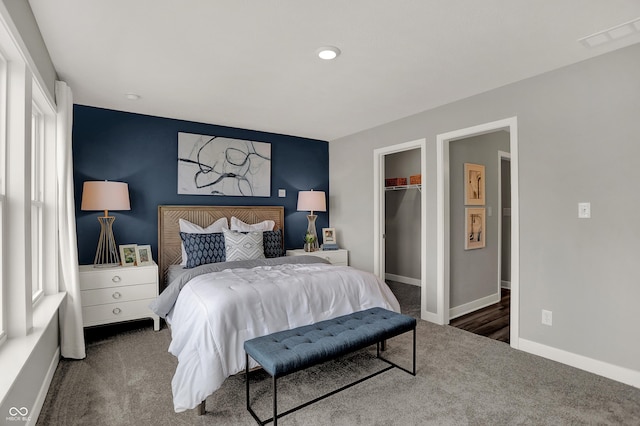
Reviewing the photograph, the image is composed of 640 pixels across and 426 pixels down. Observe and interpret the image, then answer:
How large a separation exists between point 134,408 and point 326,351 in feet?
4.10

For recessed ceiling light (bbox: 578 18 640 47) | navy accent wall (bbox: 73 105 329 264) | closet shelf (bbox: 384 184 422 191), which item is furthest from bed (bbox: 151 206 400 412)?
closet shelf (bbox: 384 184 422 191)

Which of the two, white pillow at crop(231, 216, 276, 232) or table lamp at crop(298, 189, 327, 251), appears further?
table lamp at crop(298, 189, 327, 251)

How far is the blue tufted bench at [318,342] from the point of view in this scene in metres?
1.87

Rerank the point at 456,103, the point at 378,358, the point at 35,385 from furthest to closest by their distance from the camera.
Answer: the point at 456,103 < the point at 378,358 < the point at 35,385

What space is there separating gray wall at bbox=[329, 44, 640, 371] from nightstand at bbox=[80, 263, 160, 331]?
3549mm

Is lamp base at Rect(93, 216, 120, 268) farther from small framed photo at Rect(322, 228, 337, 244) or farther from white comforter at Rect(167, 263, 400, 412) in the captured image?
small framed photo at Rect(322, 228, 337, 244)

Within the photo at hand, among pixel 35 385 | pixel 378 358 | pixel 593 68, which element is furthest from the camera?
pixel 378 358

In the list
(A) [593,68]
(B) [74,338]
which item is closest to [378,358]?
(B) [74,338]

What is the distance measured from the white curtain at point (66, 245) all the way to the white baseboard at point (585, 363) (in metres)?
→ 3.76

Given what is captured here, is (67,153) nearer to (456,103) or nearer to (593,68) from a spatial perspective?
(456,103)

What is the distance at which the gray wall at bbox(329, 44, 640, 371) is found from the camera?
95.9 inches

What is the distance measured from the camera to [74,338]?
282 cm

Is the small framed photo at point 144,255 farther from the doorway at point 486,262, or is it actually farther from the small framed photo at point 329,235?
the doorway at point 486,262

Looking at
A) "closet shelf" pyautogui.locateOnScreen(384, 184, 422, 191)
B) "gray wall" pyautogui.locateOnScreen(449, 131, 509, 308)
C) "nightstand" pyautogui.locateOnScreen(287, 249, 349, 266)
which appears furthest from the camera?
"closet shelf" pyautogui.locateOnScreen(384, 184, 422, 191)
